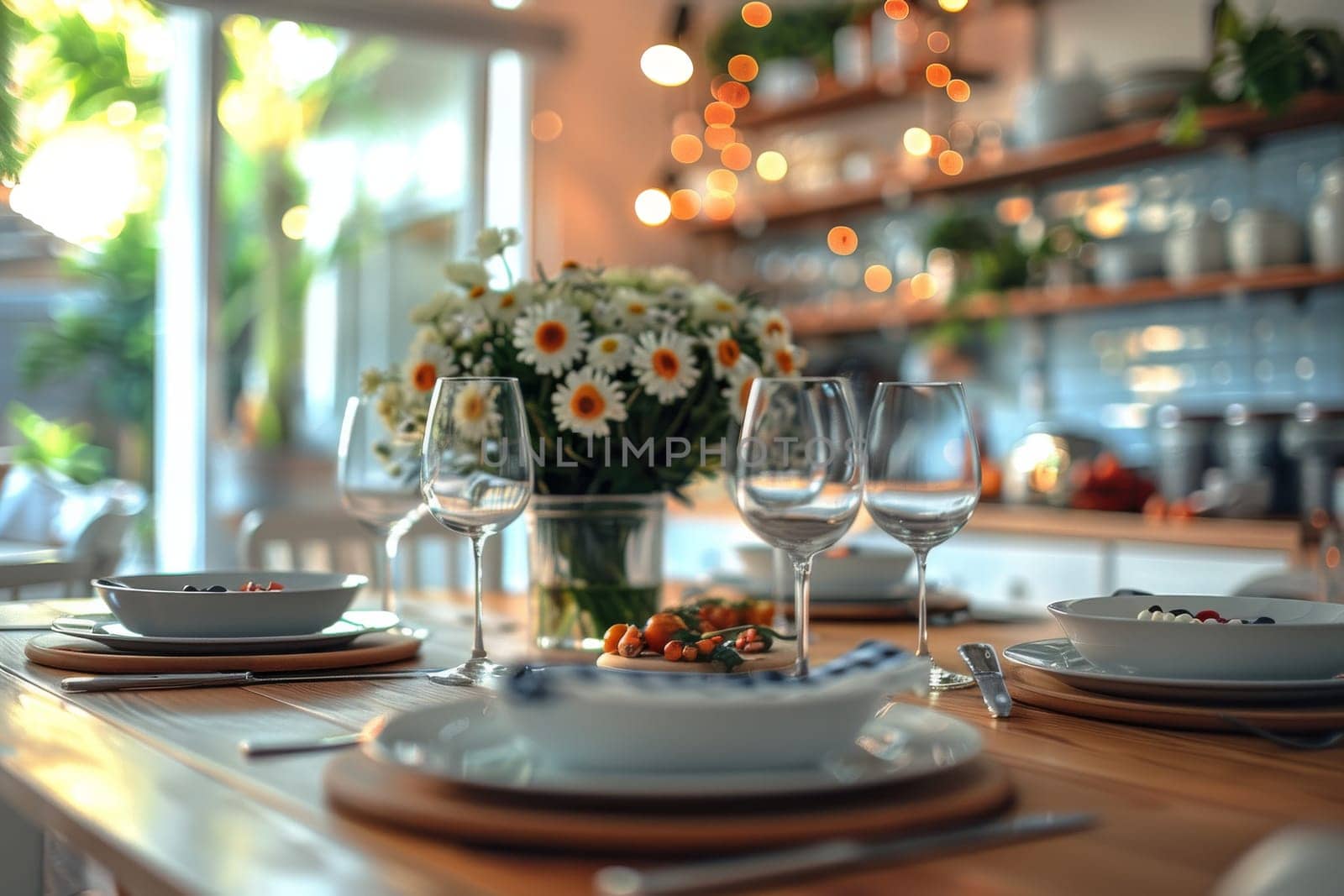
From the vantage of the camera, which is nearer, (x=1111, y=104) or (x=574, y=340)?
(x=574, y=340)

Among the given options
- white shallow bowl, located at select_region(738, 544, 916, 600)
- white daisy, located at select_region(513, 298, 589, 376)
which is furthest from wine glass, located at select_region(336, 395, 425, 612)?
white shallow bowl, located at select_region(738, 544, 916, 600)

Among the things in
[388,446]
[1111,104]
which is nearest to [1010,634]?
[388,446]

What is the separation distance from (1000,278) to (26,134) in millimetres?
2998

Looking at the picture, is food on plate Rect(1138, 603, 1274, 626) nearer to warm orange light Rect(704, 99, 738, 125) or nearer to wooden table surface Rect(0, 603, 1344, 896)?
wooden table surface Rect(0, 603, 1344, 896)

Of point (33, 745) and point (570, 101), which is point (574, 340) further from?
point (570, 101)

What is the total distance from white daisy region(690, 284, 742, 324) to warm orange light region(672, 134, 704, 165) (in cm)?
348

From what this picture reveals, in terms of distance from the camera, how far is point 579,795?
59 cm

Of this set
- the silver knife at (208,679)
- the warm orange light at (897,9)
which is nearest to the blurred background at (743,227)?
the warm orange light at (897,9)

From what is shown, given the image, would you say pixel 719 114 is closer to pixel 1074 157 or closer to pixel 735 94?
pixel 735 94

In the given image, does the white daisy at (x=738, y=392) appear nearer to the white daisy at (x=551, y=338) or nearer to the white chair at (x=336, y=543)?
the white daisy at (x=551, y=338)

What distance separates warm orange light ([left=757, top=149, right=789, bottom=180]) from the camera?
4.44 metres

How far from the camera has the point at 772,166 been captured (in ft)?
14.7

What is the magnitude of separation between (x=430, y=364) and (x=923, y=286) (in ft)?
9.08

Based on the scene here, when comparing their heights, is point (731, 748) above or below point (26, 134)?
below
